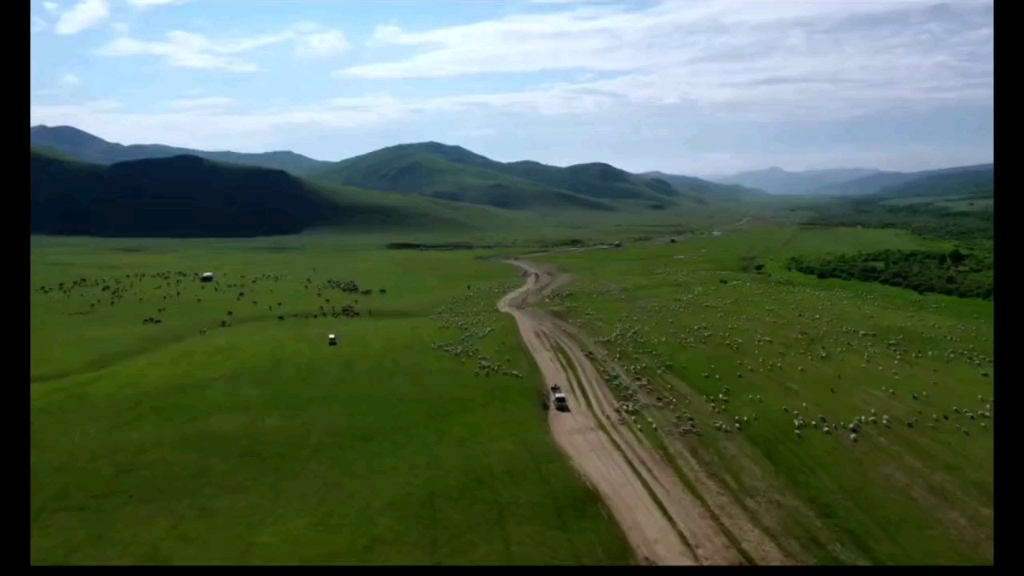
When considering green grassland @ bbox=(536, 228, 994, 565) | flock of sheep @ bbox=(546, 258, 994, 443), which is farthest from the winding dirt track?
green grassland @ bbox=(536, 228, 994, 565)

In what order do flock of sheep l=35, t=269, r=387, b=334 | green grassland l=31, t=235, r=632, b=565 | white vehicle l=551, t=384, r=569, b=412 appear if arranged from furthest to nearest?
flock of sheep l=35, t=269, r=387, b=334 → white vehicle l=551, t=384, r=569, b=412 → green grassland l=31, t=235, r=632, b=565

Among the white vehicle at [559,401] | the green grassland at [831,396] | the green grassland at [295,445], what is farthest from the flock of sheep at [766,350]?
the green grassland at [295,445]

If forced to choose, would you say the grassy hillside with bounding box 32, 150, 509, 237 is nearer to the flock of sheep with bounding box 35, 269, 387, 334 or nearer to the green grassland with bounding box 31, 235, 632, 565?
the flock of sheep with bounding box 35, 269, 387, 334

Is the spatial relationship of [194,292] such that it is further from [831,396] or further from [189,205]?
[189,205]

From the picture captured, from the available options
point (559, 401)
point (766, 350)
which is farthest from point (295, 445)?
point (766, 350)

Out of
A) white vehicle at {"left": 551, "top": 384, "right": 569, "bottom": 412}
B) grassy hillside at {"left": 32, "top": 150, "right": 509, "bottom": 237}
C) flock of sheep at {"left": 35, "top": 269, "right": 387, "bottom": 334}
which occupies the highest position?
grassy hillside at {"left": 32, "top": 150, "right": 509, "bottom": 237}

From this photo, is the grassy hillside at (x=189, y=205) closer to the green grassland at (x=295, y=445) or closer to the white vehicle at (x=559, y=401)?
the green grassland at (x=295, y=445)

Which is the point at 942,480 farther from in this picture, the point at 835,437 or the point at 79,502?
the point at 79,502
